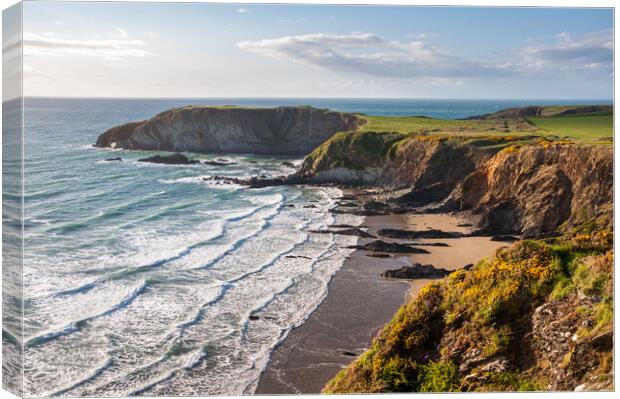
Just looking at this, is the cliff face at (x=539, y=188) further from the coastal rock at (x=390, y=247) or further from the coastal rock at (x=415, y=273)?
the coastal rock at (x=415, y=273)

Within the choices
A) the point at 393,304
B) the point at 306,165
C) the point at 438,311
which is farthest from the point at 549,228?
the point at 306,165

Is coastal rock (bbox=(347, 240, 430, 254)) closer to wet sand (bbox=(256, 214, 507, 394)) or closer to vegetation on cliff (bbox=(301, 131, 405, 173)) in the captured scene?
wet sand (bbox=(256, 214, 507, 394))

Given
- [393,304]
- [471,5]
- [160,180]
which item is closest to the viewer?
[471,5]

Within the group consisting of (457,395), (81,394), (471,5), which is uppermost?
(471,5)

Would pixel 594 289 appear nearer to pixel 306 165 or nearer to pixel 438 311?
pixel 438 311

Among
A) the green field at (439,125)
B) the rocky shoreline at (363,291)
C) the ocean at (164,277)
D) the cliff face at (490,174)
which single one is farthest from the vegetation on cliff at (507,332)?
the green field at (439,125)

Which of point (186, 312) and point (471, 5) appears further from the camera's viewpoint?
point (186, 312)

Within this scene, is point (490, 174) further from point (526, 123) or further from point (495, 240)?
point (495, 240)
